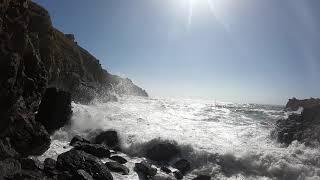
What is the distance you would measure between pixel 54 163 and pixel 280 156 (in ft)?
42.6

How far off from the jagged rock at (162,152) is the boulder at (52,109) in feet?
18.0

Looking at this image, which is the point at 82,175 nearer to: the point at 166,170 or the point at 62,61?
the point at 166,170

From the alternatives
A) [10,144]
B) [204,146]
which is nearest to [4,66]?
[10,144]

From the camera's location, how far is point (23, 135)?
42.9ft

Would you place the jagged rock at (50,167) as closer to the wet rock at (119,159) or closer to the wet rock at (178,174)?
the wet rock at (119,159)

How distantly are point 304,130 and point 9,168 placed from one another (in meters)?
22.4

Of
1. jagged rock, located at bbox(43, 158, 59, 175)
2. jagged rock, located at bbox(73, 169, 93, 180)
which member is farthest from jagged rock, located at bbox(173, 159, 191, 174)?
jagged rock, located at bbox(43, 158, 59, 175)

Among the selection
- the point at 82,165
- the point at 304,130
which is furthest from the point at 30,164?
the point at 304,130

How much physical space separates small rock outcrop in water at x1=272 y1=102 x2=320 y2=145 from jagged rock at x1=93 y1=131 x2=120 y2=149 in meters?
13.3

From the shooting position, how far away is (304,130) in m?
26.6

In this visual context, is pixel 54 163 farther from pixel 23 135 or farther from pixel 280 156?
pixel 280 156

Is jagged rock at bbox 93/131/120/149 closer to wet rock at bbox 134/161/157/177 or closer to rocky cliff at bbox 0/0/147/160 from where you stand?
rocky cliff at bbox 0/0/147/160

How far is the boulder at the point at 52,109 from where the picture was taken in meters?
18.3

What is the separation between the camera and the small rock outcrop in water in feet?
81.4
